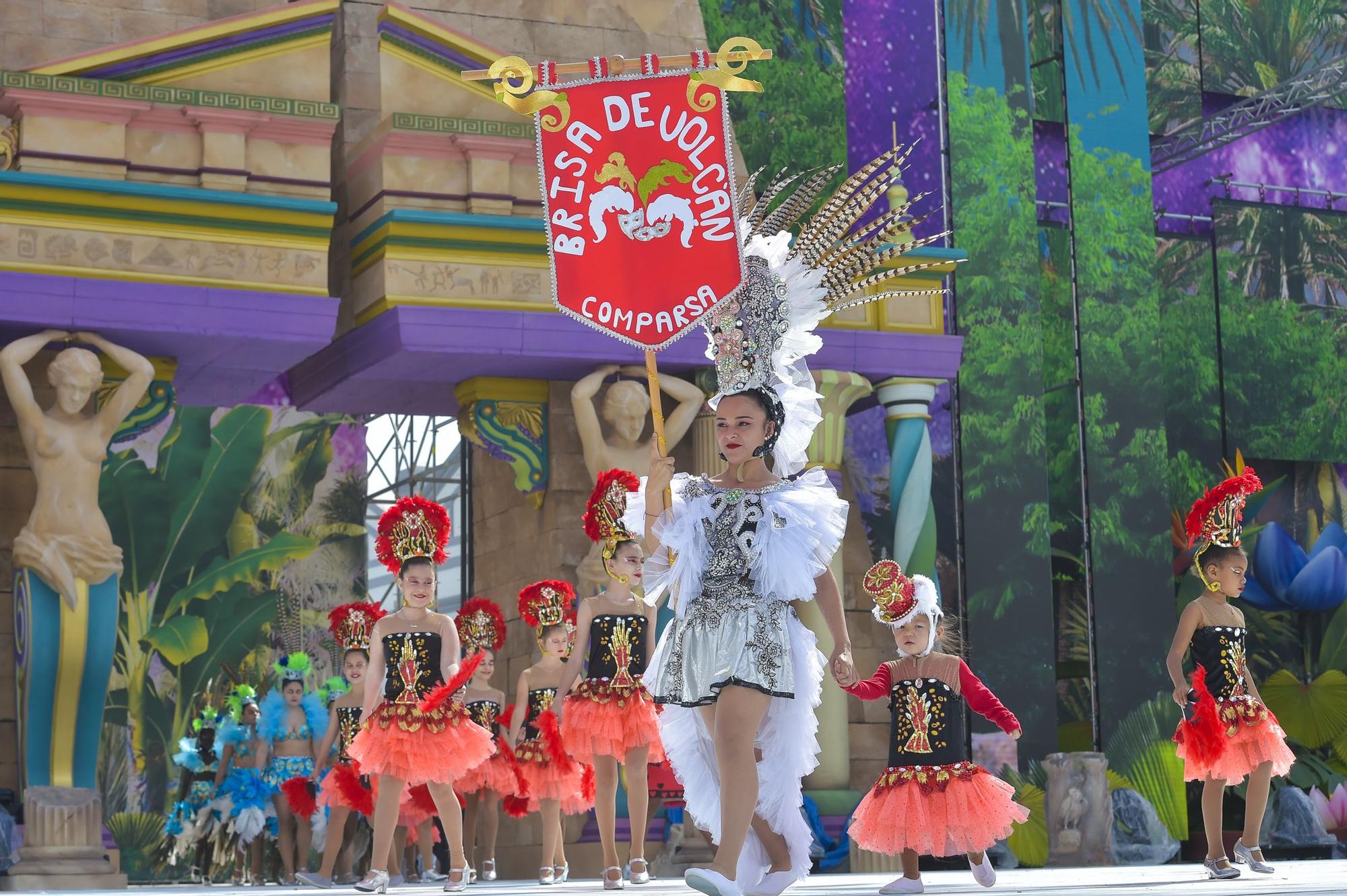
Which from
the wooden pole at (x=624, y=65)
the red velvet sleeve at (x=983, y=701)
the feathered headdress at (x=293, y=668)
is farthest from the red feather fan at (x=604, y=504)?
the feathered headdress at (x=293, y=668)

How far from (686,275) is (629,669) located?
3.54 m

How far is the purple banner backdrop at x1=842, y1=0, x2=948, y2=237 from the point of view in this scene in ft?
59.4

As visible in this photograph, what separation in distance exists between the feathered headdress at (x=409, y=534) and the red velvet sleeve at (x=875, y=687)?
2.30 m

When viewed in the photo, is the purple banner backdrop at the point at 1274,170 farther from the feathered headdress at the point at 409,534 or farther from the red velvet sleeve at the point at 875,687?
the feathered headdress at the point at 409,534

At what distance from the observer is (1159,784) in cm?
1855

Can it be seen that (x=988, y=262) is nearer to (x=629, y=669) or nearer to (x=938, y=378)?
(x=938, y=378)

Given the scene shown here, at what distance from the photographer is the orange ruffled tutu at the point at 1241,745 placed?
398 inches

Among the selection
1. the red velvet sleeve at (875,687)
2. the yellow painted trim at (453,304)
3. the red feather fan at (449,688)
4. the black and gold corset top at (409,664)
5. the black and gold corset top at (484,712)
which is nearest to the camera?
the red velvet sleeve at (875,687)

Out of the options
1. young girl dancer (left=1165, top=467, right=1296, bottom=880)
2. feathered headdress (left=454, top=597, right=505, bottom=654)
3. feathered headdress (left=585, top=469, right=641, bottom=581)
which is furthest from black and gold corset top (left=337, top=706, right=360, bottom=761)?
young girl dancer (left=1165, top=467, right=1296, bottom=880)

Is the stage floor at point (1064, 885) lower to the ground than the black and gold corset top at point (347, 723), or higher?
lower

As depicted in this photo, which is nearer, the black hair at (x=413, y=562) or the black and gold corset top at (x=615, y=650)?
the black hair at (x=413, y=562)

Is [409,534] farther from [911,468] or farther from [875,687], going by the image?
[911,468]

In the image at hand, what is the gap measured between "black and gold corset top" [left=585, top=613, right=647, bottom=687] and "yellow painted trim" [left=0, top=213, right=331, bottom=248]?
3.98m

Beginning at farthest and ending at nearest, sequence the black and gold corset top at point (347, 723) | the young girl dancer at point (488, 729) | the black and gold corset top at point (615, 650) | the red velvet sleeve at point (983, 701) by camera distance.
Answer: the black and gold corset top at point (347, 723) → the young girl dancer at point (488, 729) → the black and gold corset top at point (615, 650) → the red velvet sleeve at point (983, 701)
